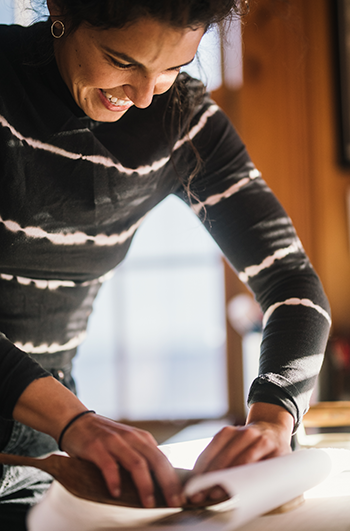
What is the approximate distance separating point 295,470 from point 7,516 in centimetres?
33

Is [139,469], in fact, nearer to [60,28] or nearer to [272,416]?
[272,416]

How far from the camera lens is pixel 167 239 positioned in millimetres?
2633

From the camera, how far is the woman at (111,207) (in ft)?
1.77

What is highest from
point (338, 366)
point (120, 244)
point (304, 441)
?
point (120, 244)

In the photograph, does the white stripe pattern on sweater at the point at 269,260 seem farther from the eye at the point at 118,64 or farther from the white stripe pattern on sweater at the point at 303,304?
the eye at the point at 118,64

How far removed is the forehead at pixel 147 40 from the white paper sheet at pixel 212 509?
0.48m

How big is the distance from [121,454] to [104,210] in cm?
41

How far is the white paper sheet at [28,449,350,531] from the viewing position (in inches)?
18.1

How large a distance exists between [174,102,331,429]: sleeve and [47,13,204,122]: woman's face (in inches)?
7.3

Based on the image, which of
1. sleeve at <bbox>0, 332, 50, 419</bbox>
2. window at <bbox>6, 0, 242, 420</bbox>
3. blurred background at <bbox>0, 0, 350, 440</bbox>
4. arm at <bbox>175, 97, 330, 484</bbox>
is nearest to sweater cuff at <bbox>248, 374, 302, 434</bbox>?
arm at <bbox>175, 97, 330, 484</bbox>

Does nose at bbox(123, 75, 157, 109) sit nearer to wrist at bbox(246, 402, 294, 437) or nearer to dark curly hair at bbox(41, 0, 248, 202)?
dark curly hair at bbox(41, 0, 248, 202)

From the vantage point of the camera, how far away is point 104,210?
789 mm

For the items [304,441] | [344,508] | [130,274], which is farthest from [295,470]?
[130,274]

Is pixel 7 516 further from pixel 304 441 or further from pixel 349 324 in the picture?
pixel 349 324
